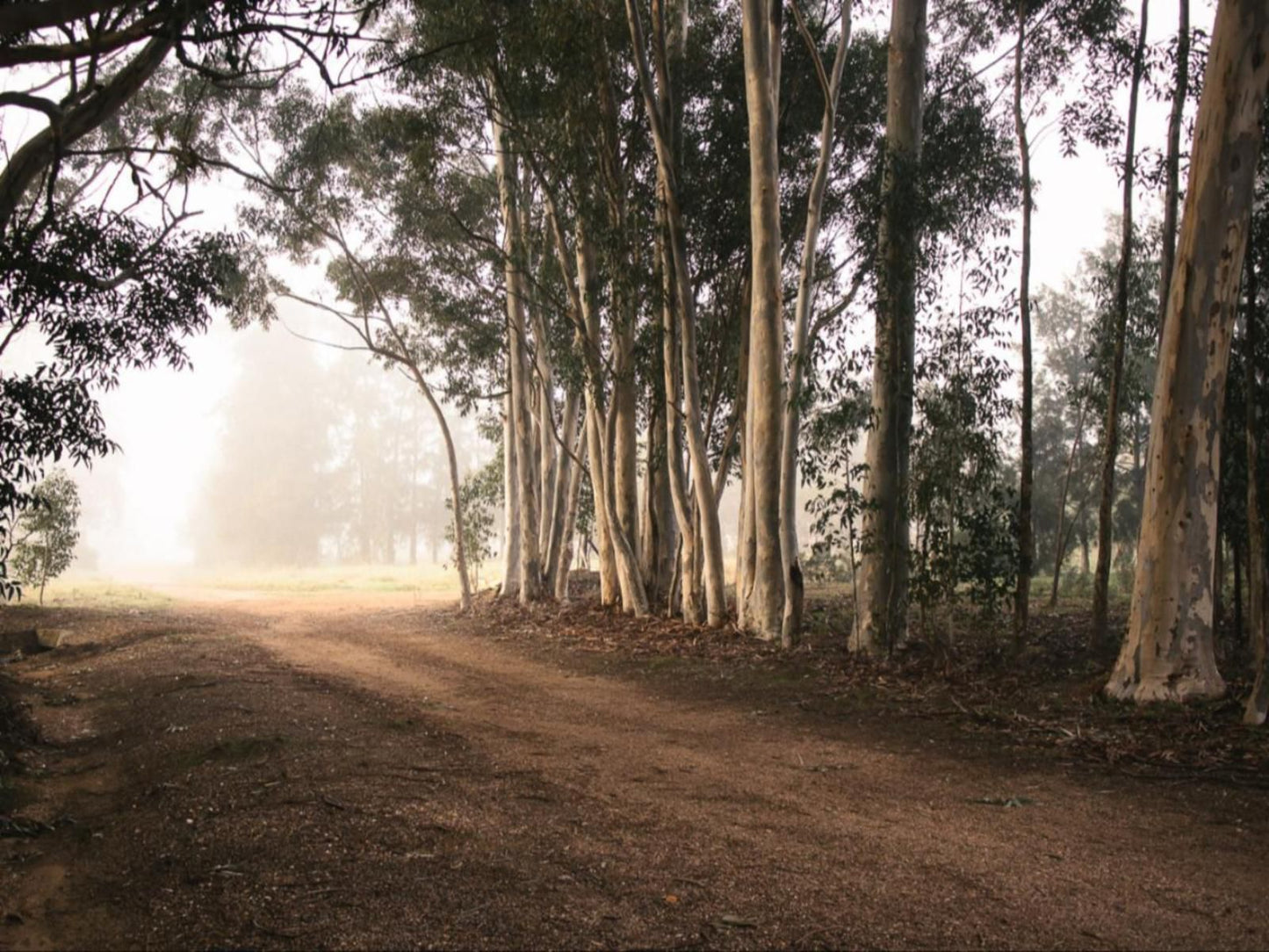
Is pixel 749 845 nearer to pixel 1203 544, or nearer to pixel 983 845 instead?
pixel 983 845

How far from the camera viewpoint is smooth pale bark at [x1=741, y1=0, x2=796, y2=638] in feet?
35.0

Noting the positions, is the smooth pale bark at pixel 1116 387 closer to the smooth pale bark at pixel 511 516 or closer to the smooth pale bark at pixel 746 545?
the smooth pale bark at pixel 746 545

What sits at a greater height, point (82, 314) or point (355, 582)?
point (82, 314)

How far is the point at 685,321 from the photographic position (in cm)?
1184

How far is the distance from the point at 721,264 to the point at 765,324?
3085 mm

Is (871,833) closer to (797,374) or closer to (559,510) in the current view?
(797,374)

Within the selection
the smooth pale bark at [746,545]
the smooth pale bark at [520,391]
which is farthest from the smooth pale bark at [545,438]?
the smooth pale bark at [746,545]

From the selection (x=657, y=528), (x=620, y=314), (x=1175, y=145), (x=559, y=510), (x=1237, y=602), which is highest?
(x=1175, y=145)

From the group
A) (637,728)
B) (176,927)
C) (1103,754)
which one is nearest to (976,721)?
(1103,754)

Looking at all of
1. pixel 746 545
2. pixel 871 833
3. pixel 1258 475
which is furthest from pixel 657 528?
pixel 871 833

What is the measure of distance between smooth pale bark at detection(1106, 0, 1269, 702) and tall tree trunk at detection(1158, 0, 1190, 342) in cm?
281

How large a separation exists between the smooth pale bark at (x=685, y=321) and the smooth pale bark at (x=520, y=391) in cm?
451

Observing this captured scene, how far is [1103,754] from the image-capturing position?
6.20m

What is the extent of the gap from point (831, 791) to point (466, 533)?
677 inches
